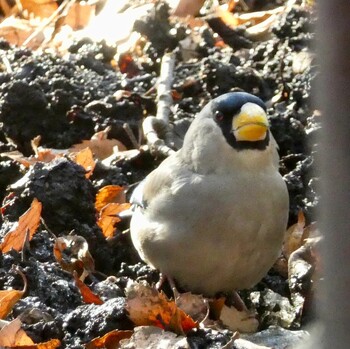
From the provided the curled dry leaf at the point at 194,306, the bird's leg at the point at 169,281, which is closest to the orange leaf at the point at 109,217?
the bird's leg at the point at 169,281

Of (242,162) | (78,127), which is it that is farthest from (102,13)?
(242,162)

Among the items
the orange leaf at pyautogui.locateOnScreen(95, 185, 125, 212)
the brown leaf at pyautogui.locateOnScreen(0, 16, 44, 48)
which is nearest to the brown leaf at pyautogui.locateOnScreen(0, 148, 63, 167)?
the orange leaf at pyautogui.locateOnScreen(95, 185, 125, 212)

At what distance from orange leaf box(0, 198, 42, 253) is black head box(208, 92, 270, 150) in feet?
2.71

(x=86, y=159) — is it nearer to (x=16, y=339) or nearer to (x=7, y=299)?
(x=7, y=299)

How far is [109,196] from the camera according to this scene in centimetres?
366

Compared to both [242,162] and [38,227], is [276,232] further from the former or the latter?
[38,227]

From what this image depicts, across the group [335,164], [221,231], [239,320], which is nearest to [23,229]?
[221,231]

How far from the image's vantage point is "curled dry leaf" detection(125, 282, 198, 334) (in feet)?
7.84

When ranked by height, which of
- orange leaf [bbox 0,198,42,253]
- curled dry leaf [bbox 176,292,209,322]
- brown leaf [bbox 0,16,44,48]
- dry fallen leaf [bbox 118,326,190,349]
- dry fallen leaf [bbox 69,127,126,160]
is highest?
brown leaf [bbox 0,16,44,48]

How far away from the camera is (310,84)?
13.2ft

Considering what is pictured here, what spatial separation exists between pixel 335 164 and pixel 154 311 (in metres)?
1.95

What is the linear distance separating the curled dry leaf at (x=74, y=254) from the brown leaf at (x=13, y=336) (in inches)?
28.0

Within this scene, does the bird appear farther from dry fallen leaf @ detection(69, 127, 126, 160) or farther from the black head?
dry fallen leaf @ detection(69, 127, 126, 160)

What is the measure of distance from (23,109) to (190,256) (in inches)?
66.0
